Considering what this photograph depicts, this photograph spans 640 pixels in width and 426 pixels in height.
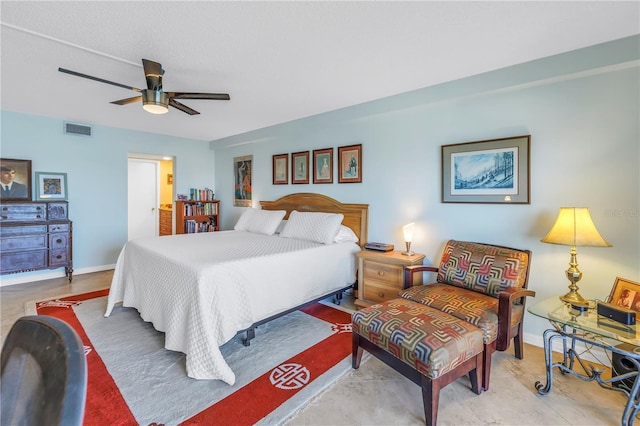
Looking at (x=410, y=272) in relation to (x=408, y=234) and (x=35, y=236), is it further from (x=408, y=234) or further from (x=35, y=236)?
(x=35, y=236)

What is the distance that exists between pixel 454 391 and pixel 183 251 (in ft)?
7.90

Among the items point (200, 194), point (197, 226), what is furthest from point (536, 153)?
point (200, 194)

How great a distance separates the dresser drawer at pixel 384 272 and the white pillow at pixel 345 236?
1.48ft

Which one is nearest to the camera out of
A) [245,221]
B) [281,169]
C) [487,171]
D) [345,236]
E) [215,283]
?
[215,283]

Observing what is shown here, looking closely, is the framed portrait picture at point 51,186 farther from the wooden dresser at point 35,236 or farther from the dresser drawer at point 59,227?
the dresser drawer at point 59,227

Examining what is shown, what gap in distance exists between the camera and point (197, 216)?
5434 millimetres

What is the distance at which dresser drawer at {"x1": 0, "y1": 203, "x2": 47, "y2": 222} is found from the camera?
366 centimetres

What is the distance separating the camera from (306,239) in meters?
3.47

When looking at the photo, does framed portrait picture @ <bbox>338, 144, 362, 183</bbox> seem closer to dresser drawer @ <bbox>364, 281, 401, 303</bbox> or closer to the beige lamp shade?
dresser drawer @ <bbox>364, 281, 401, 303</bbox>

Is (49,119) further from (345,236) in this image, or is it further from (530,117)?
(530,117)

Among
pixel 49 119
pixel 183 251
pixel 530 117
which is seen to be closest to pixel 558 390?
pixel 530 117

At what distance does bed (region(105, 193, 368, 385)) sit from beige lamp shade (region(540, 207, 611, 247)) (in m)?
1.88

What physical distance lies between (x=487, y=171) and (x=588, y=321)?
139cm

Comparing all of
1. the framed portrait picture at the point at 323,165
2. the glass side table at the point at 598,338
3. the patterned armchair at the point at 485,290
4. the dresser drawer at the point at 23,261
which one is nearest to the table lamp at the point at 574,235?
the glass side table at the point at 598,338
